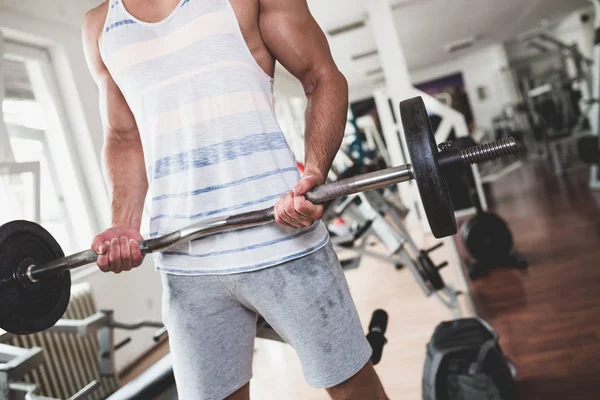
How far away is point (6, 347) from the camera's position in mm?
1585

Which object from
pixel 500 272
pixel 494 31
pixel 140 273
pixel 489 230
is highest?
pixel 494 31

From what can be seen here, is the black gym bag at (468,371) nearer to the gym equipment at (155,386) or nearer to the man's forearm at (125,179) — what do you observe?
the gym equipment at (155,386)

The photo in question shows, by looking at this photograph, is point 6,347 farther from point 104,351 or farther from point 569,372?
point 569,372

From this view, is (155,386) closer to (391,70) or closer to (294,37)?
(294,37)

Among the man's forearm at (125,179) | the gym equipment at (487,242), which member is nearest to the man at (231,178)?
the man's forearm at (125,179)

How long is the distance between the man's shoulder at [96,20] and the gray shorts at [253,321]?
1.67 feet

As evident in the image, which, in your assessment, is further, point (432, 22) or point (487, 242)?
point (432, 22)

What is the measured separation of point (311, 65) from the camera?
83cm

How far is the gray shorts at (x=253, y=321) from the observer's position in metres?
0.75

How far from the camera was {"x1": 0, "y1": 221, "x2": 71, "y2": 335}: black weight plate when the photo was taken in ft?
2.64

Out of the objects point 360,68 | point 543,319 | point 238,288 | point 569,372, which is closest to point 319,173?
point 238,288

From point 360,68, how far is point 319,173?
30.8ft

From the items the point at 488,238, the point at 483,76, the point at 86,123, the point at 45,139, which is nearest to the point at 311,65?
the point at 488,238

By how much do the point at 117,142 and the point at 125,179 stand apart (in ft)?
0.26
